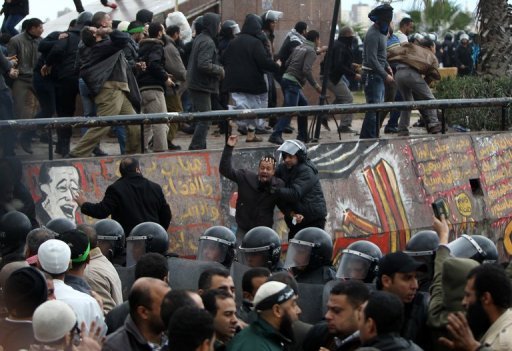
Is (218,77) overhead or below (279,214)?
overhead

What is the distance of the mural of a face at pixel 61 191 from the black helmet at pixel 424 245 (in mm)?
3963

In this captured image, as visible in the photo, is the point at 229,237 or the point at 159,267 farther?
the point at 229,237

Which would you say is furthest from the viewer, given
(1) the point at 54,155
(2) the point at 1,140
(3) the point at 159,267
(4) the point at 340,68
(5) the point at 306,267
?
(4) the point at 340,68

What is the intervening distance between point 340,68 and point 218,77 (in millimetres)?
2911

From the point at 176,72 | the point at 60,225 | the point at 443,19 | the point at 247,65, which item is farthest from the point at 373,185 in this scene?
the point at 443,19

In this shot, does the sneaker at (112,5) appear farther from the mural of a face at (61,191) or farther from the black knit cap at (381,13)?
the mural of a face at (61,191)

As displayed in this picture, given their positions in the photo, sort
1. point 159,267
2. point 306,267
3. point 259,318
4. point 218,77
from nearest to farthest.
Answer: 1. point 259,318
2. point 159,267
3. point 306,267
4. point 218,77

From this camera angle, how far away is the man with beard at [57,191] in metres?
12.5

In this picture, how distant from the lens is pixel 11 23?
18.4 meters

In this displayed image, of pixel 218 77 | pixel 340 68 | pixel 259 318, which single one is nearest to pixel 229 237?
pixel 259 318

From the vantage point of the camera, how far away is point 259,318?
24.0 feet

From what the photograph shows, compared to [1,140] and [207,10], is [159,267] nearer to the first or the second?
[1,140]

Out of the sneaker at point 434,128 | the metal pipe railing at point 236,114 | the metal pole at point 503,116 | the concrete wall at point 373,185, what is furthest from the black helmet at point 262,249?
the metal pole at point 503,116

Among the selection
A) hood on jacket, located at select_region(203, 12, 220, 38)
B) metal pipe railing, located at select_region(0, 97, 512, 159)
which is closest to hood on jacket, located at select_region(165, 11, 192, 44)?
hood on jacket, located at select_region(203, 12, 220, 38)
